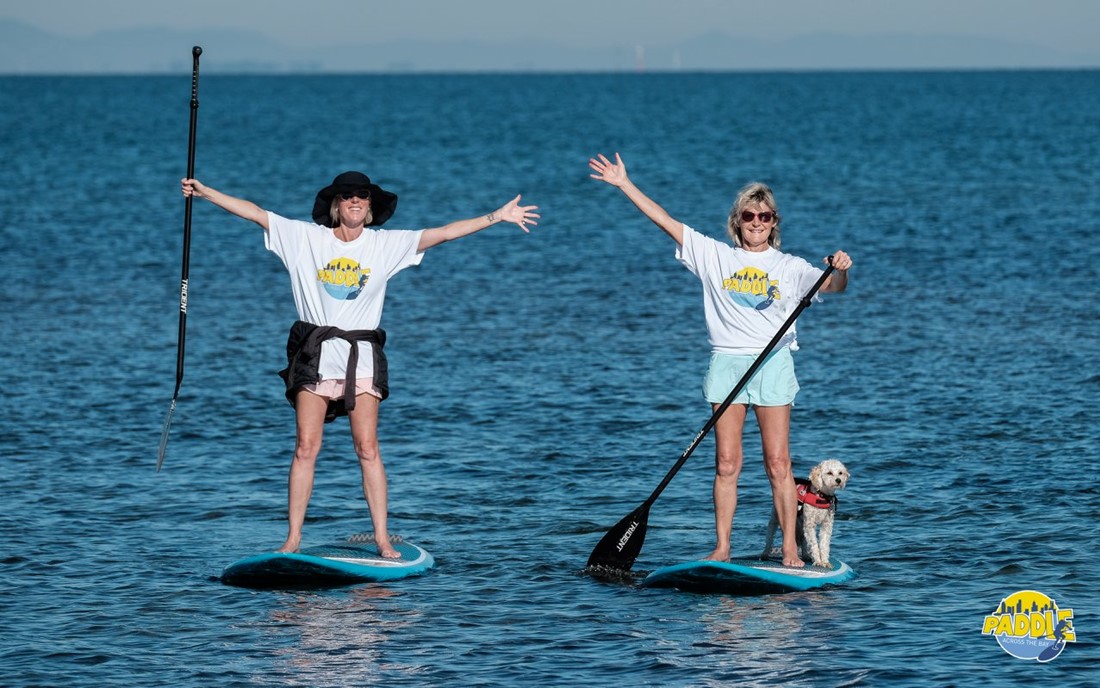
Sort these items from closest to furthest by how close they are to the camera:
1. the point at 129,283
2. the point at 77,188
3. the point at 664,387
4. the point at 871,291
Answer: the point at 664,387 → the point at 871,291 → the point at 129,283 → the point at 77,188

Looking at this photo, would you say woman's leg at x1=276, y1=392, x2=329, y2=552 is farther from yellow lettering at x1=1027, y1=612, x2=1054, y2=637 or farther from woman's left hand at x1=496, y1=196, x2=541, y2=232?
yellow lettering at x1=1027, y1=612, x2=1054, y2=637

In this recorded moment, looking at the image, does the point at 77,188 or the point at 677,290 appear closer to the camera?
the point at 677,290

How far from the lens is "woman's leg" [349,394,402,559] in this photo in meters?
10.2

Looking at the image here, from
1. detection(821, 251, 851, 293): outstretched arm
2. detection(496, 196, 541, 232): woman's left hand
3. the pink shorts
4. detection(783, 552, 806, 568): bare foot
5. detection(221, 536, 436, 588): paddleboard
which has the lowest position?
detection(221, 536, 436, 588): paddleboard

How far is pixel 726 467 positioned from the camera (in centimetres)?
1024

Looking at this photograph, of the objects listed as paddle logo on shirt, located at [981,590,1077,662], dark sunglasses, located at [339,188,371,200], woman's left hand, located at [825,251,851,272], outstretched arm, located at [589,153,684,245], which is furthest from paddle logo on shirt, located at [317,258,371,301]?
paddle logo on shirt, located at [981,590,1077,662]

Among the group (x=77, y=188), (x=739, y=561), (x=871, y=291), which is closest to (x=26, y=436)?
(x=739, y=561)

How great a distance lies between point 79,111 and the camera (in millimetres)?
116500

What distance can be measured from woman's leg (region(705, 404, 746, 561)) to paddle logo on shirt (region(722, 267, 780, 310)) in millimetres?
694

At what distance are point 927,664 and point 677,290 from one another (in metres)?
17.2

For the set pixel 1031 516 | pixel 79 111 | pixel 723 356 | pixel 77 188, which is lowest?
pixel 1031 516

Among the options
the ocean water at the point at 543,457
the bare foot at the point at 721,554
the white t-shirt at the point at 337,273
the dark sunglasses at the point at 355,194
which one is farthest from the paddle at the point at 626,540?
the dark sunglasses at the point at 355,194

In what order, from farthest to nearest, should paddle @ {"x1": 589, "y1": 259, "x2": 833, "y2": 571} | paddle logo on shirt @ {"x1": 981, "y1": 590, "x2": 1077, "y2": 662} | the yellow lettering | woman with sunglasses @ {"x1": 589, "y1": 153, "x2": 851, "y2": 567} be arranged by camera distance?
paddle @ {"x1": 589, "y1": 259, "x2": 833, "y2": 571}
woman with sunglasses @ {"x1": 589, "y1": 153, "x2": 851, "y2": 567}
the yellow lettering
paddle logo on shirt @ {"x1": 981, "y1": 590, "x2": 1077, "y2": 662}

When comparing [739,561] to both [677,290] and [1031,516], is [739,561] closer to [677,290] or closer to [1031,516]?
[1031,516]
